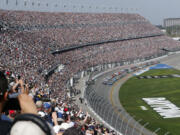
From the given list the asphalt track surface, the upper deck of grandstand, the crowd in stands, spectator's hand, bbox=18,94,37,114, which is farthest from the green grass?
spectator's hand, bbox=18,94,37,114

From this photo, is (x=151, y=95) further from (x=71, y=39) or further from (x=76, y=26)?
(x=76, y=26)

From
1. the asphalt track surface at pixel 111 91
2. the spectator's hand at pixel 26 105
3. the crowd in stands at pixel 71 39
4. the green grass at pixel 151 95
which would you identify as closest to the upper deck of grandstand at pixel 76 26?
the crowd in stands at pixel 71 39

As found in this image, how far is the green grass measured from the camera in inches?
1061

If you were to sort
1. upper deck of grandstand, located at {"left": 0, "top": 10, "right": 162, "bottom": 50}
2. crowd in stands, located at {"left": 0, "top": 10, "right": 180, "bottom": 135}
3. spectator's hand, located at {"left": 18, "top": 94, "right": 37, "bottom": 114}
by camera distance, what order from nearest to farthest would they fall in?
spectator's hand, located at {"left": 18, "top": 94, "right": 37, "bottom": 114} < crowd in stands, located at {"left": 0, "top": 10, "right": 180, "bottom": 135} < upper deck of grandstand, located at {"left": 0, "top": 10, "right": 162, "bottom": 50}

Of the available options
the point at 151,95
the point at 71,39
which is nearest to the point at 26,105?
the point at 151,95

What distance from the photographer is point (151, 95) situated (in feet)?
132

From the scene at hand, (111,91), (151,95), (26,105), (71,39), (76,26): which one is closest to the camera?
(26,105)

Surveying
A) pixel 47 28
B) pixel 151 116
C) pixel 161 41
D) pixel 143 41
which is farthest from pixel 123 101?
pixel 161 41

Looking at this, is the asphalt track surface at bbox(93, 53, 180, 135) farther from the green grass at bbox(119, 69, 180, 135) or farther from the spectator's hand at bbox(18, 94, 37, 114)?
the spectator's hand at bbox(18, 94, 37, 114)

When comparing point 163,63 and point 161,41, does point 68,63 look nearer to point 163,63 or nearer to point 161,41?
point 163,63

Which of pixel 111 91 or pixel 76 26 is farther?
pixel 76 26

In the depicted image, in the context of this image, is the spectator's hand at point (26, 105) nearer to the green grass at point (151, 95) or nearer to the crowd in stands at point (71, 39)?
the crowd in stands at point (71, 39)

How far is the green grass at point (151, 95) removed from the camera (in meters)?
27.0

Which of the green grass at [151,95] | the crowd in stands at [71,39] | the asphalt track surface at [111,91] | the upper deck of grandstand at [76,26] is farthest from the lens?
the upper deck of grandstand at [76,26]
